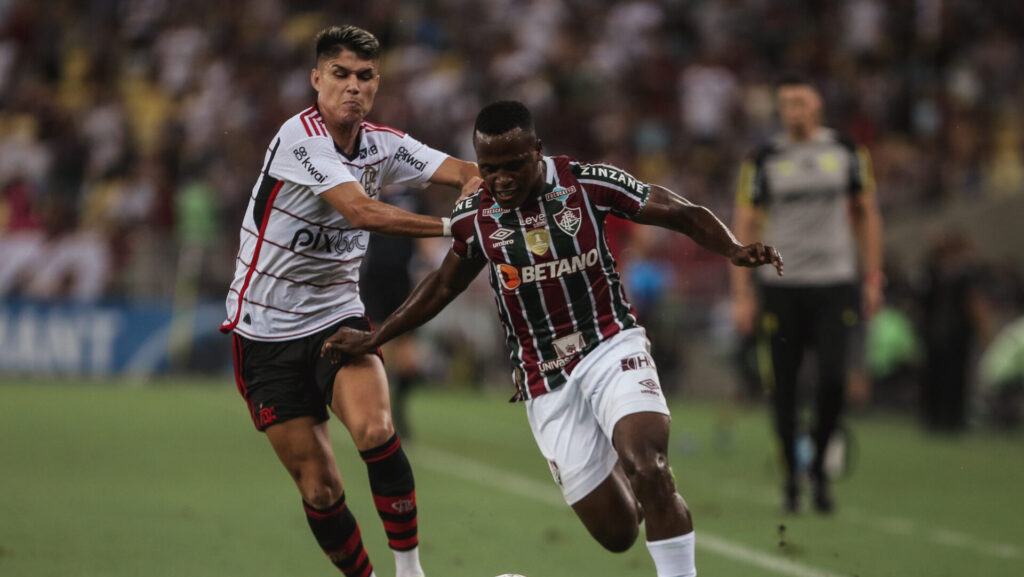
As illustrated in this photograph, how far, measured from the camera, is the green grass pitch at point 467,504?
23.9 feet

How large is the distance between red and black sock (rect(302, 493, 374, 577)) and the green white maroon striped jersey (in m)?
1.01

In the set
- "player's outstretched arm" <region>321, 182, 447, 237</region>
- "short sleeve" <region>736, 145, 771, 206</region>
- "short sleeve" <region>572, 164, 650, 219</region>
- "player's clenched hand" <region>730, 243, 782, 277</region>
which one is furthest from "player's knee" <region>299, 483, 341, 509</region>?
"short sleeve" <region>736, 145, 771, 206</region>

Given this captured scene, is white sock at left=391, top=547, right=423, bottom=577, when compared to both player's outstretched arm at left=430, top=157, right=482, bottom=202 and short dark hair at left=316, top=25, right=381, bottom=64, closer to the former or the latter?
player's outstretched arm at left=430, top=157, right=482, bottom=202

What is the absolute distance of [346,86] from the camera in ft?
19.3

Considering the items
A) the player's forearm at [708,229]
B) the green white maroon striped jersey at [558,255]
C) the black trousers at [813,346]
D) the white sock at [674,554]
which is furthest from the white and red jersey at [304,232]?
the black trousers at [813,346]

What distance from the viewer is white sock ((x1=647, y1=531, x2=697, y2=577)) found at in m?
5.21

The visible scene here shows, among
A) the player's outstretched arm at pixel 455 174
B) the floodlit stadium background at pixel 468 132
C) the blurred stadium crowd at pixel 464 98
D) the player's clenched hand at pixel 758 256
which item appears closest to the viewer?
the player's clenched hand at pixel 758 256

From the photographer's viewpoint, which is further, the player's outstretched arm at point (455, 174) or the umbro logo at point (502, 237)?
the player's outstretched arm at point (455, 174)

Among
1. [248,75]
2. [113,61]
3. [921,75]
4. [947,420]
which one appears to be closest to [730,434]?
[947,420]

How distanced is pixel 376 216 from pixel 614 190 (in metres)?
0.96

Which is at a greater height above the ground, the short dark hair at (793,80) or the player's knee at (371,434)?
the short dark hair at (793,80)

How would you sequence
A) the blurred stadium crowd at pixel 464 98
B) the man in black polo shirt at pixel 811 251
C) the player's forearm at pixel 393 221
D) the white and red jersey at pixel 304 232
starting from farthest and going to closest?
1. the blurred stadium crowd at pixel 464 98
2. the man in black polo shirt at pixel 811 251
3. the white and red jersey at pixel 304 232
4. the player's forearm at pixel 393 221

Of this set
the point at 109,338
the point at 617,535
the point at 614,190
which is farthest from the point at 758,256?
the point at 109,338

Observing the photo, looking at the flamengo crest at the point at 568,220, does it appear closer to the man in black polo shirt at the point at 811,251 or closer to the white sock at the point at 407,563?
the white sock at the point at 407,563
